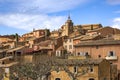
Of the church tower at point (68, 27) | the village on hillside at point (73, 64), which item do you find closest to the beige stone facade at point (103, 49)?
the village on hillside at point (73, 64)

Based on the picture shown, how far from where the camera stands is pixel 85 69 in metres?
59.2

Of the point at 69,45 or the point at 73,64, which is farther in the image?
the point at 69,45

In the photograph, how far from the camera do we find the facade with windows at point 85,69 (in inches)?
2309

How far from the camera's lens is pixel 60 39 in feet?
304

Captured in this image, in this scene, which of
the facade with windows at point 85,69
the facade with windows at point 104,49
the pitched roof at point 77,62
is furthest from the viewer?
the facade with windows at point 104,49

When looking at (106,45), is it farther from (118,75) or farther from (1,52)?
(1,52)

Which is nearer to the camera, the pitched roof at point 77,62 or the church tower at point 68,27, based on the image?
the pitched roof at point 77,62

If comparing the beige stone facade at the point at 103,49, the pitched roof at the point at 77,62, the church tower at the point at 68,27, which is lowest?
the pitched roof at the point at 77,62

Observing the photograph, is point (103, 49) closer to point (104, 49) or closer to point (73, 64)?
point (104, 49)

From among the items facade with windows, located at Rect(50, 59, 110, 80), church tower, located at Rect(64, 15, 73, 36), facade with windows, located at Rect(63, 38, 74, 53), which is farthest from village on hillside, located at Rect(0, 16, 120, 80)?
church tower, located at Rect(64, 15, 73, 36)

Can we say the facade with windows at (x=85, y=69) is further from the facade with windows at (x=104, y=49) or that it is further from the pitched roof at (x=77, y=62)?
the facade with windows at (x=104, y=49)

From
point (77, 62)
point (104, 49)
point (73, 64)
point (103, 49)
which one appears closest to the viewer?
point (77, 62)

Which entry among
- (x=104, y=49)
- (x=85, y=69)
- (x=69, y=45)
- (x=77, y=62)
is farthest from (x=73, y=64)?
(x=69, y=45)

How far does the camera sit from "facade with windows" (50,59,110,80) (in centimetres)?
5866
